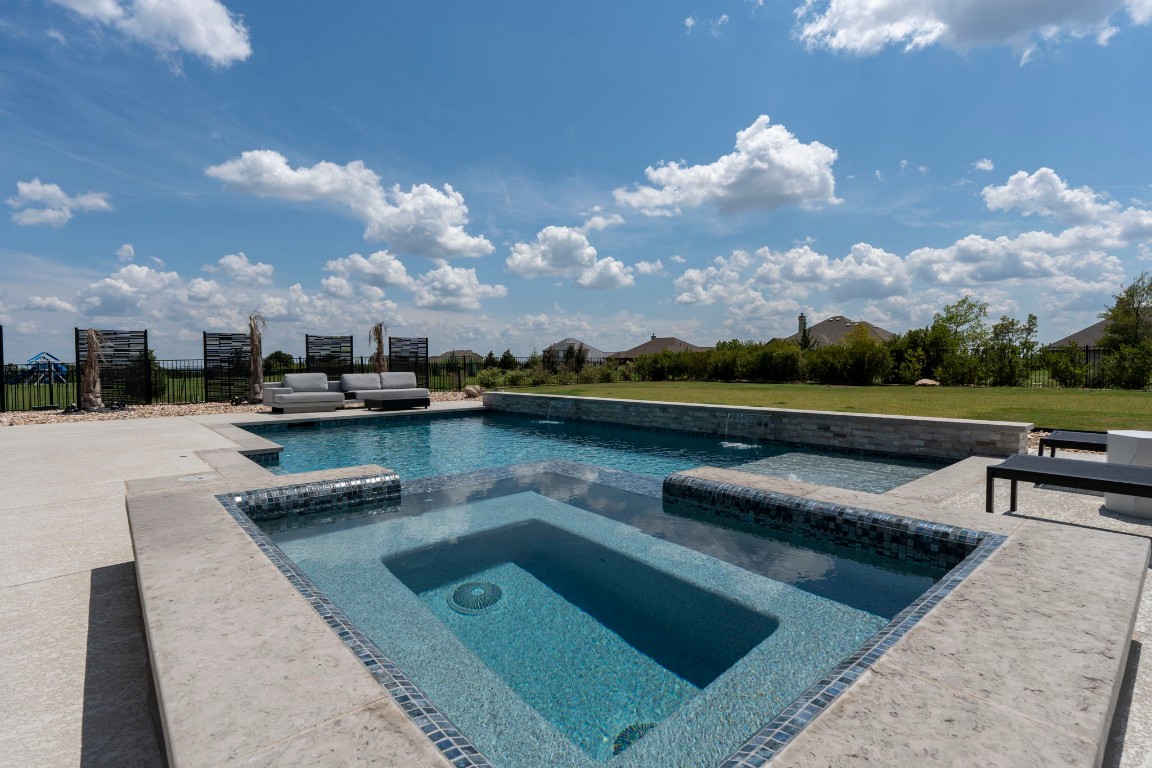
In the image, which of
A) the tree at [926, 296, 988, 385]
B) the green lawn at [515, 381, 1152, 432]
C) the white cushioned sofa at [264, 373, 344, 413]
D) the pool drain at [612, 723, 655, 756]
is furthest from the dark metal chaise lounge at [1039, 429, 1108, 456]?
the tree at [926, 296, 988, 385]

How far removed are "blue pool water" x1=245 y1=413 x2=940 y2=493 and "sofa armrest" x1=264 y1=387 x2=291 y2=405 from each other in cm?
173

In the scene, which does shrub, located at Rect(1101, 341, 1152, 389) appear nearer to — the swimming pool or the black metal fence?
the black metal fence

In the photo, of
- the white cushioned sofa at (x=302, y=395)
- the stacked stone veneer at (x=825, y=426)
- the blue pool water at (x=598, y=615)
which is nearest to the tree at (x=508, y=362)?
the white cushioned sofa at (x=302, y=395)

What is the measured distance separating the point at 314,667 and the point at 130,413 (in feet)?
49.0

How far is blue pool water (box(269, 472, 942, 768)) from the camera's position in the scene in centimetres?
210

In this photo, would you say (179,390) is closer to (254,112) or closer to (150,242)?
(150,242)

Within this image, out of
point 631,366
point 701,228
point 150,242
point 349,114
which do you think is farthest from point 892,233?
point 150,242

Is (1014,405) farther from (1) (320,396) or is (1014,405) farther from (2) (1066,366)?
(1) (320,396)

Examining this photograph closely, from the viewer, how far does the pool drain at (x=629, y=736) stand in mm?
1993

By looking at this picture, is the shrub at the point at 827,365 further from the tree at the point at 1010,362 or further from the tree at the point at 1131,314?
the tree at the point at 1131,314

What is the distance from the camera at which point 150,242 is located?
1496 cm

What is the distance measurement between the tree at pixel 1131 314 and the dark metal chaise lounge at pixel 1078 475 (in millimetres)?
23839

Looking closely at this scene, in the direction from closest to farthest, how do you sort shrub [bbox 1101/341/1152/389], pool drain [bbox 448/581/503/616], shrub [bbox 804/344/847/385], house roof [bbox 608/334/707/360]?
pool drain [bbox 448/581/503/616] < shrub [bbox 1101/341/1152/389] < shrub [bbox 804/344/847/385] < house roof [bbox 608/334/707/360]

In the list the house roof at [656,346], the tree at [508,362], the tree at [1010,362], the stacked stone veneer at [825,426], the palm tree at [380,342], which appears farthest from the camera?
the house roof at [656,346]
